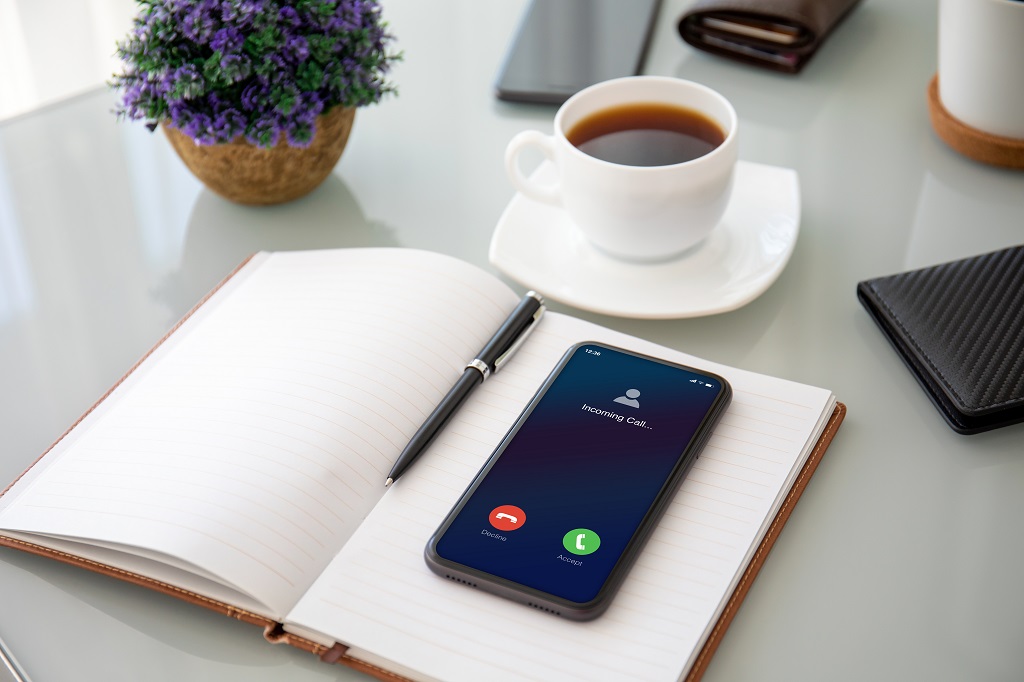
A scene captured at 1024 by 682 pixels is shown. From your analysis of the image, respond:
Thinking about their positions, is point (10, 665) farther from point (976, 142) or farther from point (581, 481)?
point (976, 142)

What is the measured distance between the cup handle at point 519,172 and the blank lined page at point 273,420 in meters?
0.10

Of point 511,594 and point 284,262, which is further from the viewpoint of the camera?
point 284,262

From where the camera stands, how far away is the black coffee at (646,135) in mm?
862

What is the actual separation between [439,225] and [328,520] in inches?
16.1

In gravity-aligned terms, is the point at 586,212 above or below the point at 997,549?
above

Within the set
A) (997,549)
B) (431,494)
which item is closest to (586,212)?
(431,494)

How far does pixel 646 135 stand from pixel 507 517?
1.31ft

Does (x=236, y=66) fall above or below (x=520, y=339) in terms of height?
above

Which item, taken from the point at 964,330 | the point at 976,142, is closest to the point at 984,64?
the point at 976,142

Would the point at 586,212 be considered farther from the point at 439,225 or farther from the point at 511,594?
the point at 511,594

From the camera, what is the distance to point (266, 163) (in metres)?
0.95

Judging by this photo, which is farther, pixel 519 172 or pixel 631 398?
pixel 519 172

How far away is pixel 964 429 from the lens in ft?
2.43

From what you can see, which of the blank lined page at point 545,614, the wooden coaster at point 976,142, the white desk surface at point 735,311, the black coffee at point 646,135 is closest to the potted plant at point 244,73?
the white desk surface at point 735,311
